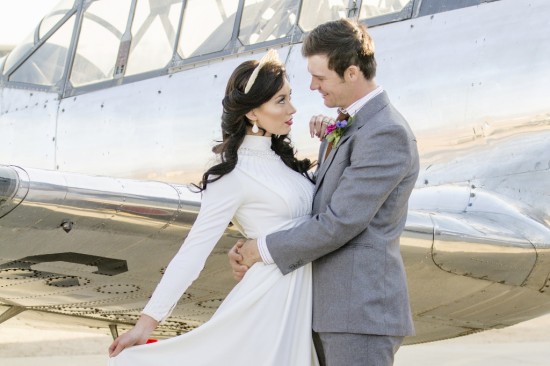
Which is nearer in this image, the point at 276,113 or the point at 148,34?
the point at 276,113

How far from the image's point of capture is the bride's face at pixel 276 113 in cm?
373

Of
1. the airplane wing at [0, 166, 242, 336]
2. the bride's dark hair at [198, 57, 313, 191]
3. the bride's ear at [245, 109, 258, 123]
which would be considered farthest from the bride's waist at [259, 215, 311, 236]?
the airplane wing at [0, 166, 242, 336]

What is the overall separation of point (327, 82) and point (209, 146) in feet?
10.4

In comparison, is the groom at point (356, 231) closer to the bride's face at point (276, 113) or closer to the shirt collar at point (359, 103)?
the shirt collar at point (359, 103)

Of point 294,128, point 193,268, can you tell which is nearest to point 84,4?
point 294,128

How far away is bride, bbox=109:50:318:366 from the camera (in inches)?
139

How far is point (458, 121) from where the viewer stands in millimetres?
6043

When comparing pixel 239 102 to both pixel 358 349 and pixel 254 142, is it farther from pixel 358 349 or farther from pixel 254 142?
pixel 358 349

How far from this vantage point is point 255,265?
3621mm

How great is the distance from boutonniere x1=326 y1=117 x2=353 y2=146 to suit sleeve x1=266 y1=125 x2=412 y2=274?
12 cm

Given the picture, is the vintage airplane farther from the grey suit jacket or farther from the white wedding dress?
the grey suit jacket

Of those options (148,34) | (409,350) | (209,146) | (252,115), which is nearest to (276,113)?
(252,115)

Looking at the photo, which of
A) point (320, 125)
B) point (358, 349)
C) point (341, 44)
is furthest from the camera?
point (320, 125)

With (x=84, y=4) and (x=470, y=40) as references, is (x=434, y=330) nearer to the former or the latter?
(x=470, y=40)
